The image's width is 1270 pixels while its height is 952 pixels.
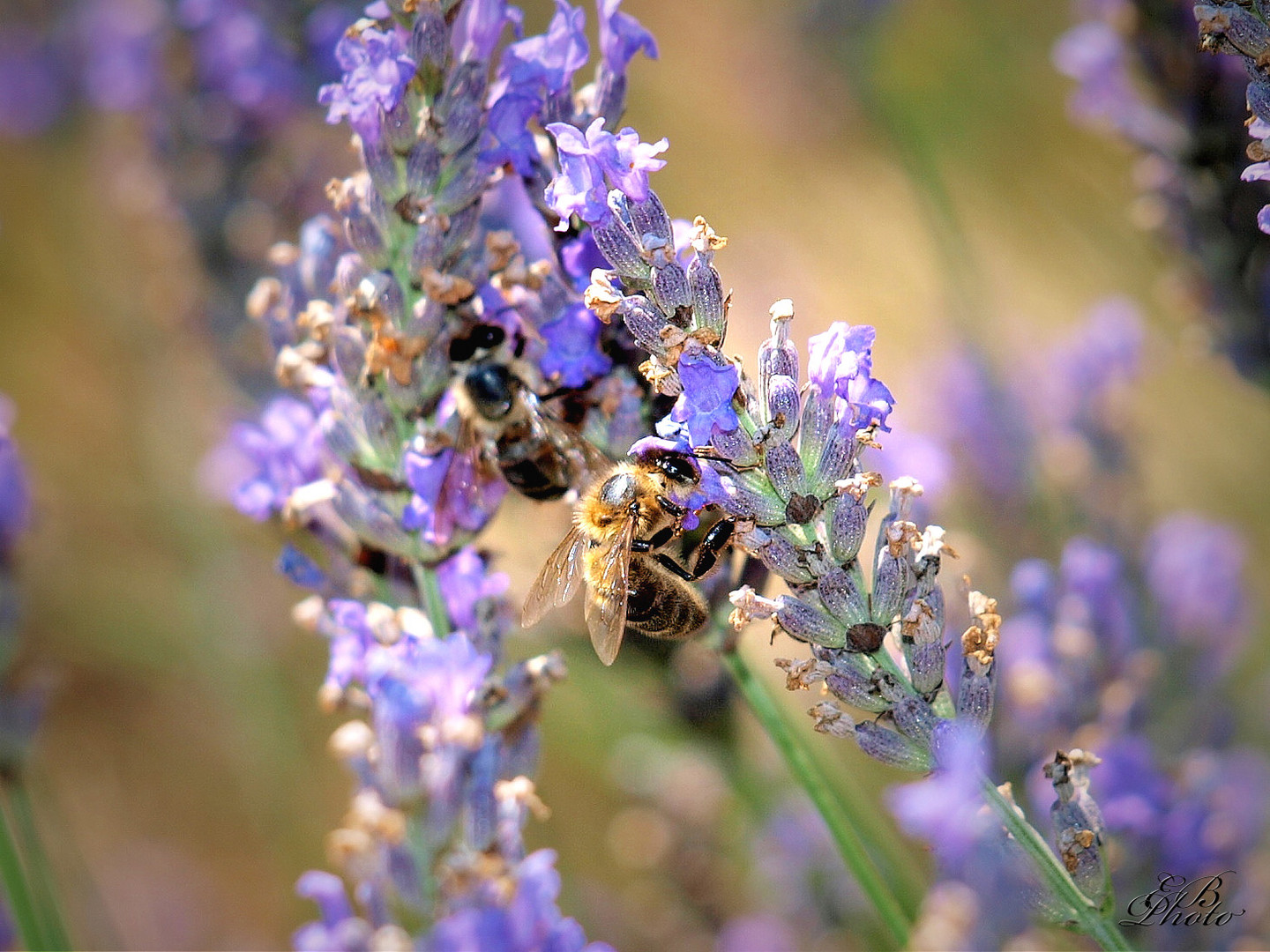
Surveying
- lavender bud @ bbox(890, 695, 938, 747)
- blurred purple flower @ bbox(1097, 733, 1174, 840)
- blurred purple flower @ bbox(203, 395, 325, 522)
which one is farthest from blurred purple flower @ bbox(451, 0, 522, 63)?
blurred purple flower @ bbox(1097, 733, 1174, 840)

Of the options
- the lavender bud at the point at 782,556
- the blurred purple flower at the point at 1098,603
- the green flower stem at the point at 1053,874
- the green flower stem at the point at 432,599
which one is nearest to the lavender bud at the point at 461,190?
the green flower stem at the point at 432,599

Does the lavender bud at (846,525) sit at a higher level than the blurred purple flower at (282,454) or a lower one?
lower

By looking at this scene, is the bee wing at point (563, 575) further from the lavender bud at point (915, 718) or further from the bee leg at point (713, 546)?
the lavender bud at point (915, 718)

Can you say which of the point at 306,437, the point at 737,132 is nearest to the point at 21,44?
the point at 737,132

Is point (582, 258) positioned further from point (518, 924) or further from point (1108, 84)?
point (1108, 84)

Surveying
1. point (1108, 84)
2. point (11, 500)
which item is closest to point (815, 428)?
point (1108, 84)

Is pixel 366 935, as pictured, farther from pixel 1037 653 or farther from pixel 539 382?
pixel 1037 653

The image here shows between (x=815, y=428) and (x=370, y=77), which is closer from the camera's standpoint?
(x=815, y=428)

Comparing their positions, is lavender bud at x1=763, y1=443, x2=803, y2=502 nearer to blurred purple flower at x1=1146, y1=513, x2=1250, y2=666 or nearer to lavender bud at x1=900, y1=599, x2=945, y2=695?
lavender bud at x1=900, y1=599, x2=945, y2=695
